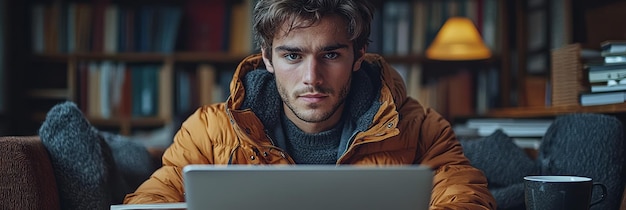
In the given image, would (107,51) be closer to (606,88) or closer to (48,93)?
(48,93)

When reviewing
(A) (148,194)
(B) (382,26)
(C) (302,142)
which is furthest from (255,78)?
(B) (382,26)

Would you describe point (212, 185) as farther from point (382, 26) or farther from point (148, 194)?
point (382, 26)

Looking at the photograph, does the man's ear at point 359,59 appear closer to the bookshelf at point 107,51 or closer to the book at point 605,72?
the book at point 605,72

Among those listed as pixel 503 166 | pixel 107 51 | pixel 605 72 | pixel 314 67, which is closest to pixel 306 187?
pixel 314 67

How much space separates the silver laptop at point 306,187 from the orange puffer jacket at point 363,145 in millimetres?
502

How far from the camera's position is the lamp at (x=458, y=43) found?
341cm

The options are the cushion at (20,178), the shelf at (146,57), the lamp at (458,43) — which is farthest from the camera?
the shelf at (146,57)

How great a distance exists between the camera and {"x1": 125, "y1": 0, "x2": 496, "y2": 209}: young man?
5.10 feet

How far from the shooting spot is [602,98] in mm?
1737

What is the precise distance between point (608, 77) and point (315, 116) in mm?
665

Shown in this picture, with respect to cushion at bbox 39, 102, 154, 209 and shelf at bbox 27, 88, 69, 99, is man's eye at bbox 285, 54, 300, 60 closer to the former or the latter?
cushion at bbox 39, 102, 154, 209

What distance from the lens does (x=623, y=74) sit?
1690mm

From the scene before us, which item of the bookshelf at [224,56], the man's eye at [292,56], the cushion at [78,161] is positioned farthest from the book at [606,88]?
the bookshelf at [224,56]

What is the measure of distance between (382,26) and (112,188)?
2.16 m
